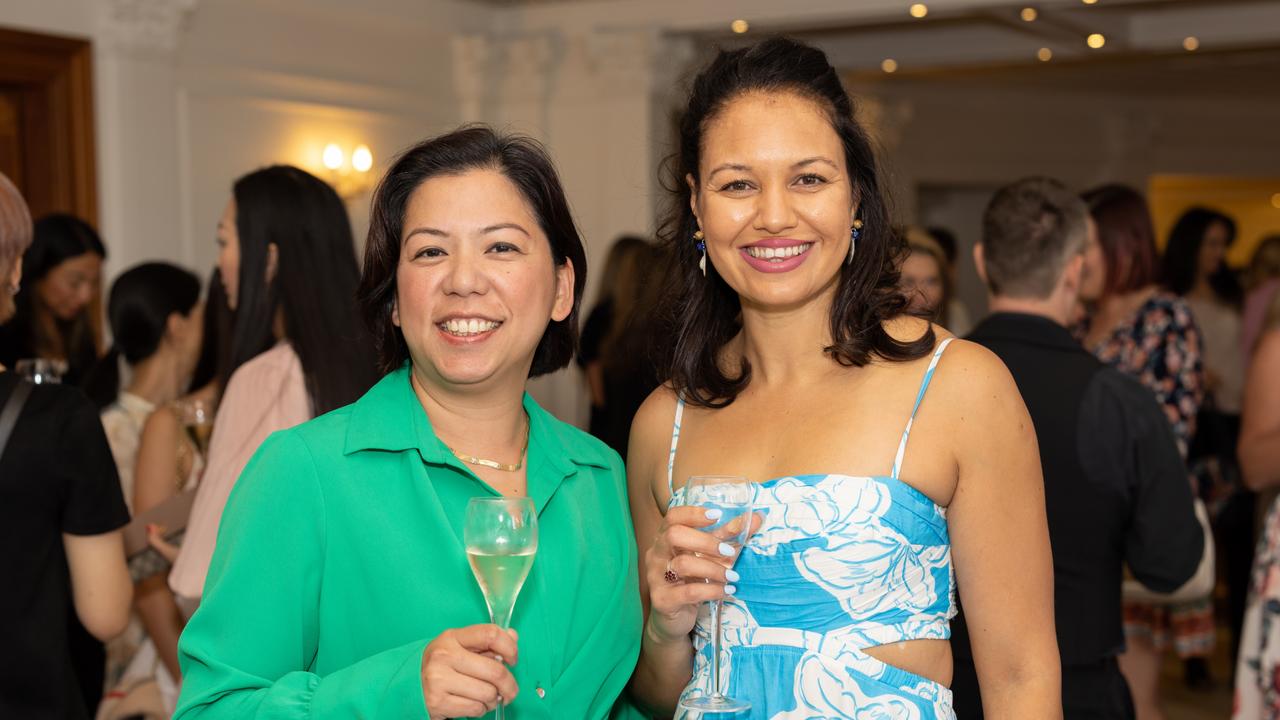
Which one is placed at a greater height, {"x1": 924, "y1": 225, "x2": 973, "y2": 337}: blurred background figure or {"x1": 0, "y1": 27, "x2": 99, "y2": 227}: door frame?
{"x1": 0, "y1": 27, "x2": 99, "y2": 227}: door frame

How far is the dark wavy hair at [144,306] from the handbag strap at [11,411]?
1523mm

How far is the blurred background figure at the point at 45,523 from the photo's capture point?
7.65 ft

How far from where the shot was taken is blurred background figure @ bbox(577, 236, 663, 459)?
13.3 ft

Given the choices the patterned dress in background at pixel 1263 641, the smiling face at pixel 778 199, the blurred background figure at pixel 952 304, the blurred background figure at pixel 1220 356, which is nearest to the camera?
the smiling face at pixel 778 199

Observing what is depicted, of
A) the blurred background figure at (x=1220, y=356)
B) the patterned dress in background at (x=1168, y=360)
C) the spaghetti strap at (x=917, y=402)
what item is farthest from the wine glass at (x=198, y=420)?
the blurred background figure at (x=1220, y=356)

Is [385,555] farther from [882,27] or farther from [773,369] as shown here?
[882,27]

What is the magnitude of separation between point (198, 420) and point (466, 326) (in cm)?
173

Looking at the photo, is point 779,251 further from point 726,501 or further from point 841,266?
point 726,501

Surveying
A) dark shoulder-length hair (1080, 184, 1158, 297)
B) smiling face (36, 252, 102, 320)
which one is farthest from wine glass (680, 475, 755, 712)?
smiling face (36, 252, 102, 320)

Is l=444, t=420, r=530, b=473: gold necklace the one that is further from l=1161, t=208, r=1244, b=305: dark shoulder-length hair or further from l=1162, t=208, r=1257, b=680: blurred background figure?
l=1161, t=208, r=1244, b=305: dark shoulder-length hair

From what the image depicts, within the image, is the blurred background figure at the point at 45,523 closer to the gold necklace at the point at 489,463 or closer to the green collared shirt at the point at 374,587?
the green collared shirt at the point at 374,587

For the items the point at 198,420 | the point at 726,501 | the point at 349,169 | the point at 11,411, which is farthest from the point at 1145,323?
the point at 349,169

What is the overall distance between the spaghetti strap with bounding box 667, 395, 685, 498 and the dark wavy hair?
2.28 m

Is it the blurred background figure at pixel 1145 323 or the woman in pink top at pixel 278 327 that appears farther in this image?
the blurred background figure at pixel 1145 323
